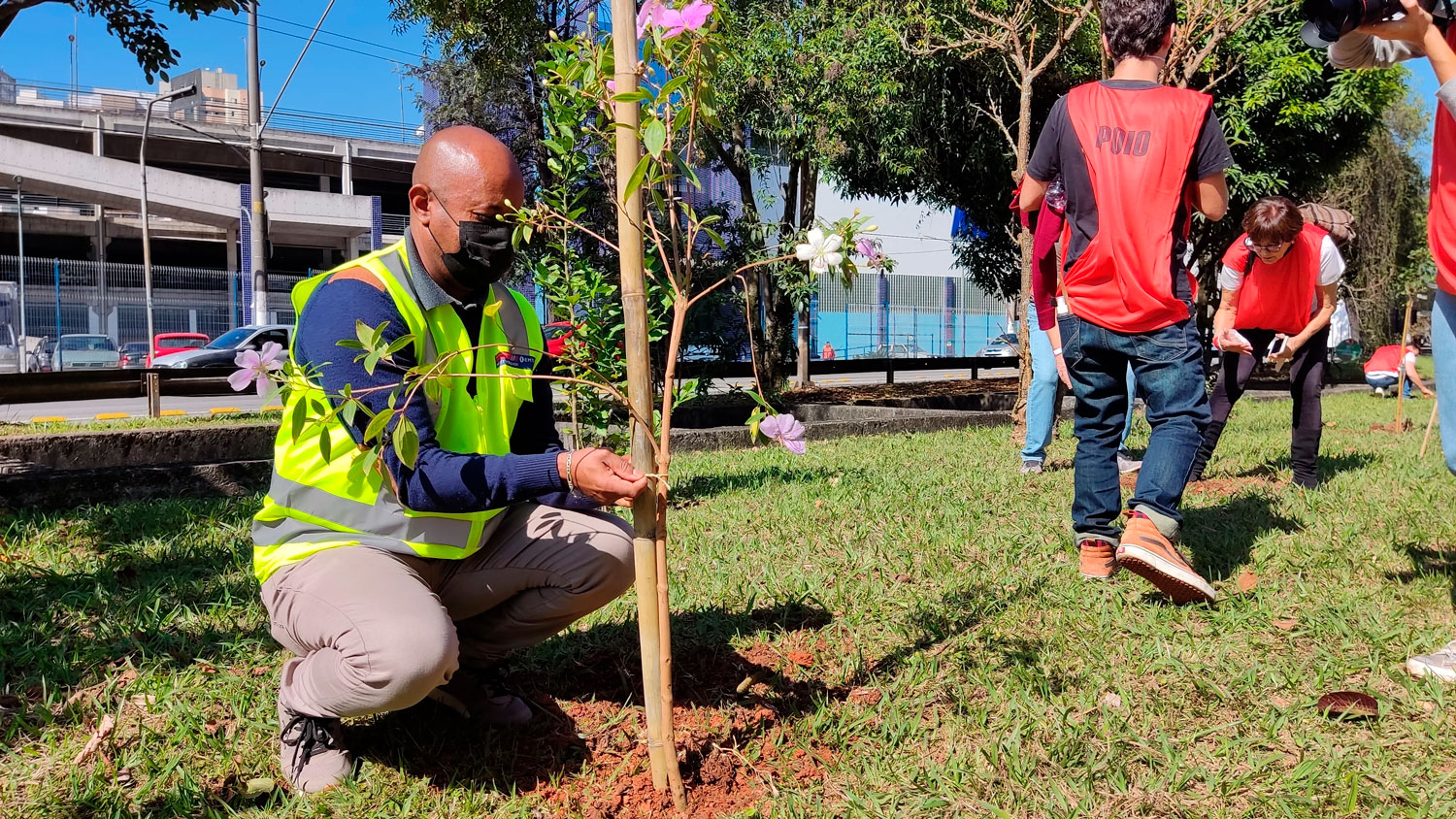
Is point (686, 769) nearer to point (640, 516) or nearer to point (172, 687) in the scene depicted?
point (640, 516)

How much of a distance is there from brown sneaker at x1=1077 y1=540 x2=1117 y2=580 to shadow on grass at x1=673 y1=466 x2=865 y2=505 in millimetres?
2385

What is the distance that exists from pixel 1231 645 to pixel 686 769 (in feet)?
5.28

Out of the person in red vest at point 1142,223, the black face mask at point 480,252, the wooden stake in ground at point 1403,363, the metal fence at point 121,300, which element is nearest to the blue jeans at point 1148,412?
the person in red vest at point 1142,223

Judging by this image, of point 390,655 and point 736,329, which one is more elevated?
point 736,329

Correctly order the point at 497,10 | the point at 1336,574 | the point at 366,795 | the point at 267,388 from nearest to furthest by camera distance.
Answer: the point at 267,388, the point at 366,795, the point at 1336,574, the point at 497,10

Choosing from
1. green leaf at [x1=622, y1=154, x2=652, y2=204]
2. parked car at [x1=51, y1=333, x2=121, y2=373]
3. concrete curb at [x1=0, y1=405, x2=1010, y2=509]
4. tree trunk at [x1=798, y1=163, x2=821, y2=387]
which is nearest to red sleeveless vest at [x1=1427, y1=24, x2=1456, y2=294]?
green leaf at [x1=622, y1=154, x2=652, y2=204]

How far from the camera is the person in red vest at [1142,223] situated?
10.5 ft

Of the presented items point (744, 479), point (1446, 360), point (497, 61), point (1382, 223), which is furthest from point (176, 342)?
point (1382, 223)

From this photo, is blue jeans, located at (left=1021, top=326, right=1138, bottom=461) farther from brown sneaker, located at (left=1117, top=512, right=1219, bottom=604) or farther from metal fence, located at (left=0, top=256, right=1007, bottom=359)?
metal fence, located at (left=0, top=256, right=1007, bottom=359)

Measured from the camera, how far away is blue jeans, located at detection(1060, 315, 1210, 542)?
3.29 m

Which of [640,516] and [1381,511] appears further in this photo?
[1381,511]

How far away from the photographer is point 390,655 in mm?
2059

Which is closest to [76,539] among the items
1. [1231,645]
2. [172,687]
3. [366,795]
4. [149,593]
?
[149,593]

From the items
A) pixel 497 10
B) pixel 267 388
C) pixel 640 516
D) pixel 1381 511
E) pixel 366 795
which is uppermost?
pixel 497 10
